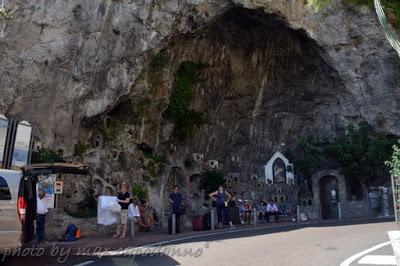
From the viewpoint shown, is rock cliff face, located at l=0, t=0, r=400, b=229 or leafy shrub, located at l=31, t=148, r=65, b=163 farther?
rock cliff face, located at l=0, t=0, r=400, b=229

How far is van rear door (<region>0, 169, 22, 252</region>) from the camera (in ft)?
27.6

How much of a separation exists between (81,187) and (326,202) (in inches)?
709

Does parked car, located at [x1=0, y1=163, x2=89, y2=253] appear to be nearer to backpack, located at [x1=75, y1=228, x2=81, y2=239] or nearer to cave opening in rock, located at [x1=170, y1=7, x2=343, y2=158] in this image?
backpack, located at [x1=75, y1=228, x2=81, y2=239]

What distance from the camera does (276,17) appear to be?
95.9 ft

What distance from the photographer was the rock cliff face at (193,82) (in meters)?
20.5

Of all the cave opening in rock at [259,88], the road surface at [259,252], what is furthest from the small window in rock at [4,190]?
the cave opening in rock at [259,88]

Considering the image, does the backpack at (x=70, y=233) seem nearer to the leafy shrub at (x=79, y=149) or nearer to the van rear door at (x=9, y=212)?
the leafy shrub at (x=79, y=149)

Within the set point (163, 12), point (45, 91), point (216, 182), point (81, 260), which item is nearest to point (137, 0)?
point (163, 12)

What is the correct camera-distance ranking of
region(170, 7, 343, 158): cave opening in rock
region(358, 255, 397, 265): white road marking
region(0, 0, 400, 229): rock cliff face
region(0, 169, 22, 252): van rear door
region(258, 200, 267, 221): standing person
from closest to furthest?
region(0, 169, 22, 252): van rear door < region(358, 255, 397, 265): white road marking < region(0, 0, 400, 229): rock cliff face < region(258, 200, 267, 221): standing person < region(170, 7, 343, 158): cave opening in rock

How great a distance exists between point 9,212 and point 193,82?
22882 millimetres

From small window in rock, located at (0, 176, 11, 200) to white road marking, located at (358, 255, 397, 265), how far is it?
7145 mm

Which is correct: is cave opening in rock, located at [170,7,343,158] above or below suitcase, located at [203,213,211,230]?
above

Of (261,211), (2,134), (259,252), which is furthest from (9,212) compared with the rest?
(261,211)

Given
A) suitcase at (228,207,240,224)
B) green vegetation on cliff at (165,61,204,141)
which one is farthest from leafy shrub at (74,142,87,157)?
green vegetation on cliff at (165,61,204,141)
